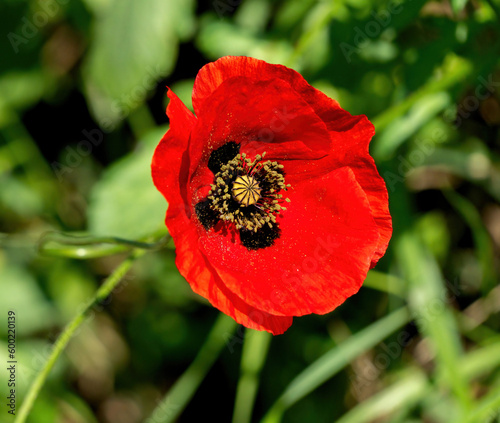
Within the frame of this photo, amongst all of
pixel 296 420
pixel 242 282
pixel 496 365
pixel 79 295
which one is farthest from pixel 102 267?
pixel 496 365

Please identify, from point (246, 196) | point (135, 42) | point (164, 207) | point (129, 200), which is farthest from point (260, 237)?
point (135, 42)

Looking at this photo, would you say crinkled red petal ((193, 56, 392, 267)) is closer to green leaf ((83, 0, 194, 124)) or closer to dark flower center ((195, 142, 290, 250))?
dark flower center ((195, 142, 290, 250))

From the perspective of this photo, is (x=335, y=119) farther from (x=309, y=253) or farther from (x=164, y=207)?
(x=164, y=207)

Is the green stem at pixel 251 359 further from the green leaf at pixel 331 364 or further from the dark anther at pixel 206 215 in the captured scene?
the dark anther at pixel 206 215

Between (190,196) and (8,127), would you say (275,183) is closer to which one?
(190,196)

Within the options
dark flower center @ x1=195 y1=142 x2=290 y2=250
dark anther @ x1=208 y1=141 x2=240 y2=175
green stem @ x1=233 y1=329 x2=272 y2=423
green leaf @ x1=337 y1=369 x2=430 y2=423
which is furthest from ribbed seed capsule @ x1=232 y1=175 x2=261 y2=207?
green leaf @ x1=337 y1=369 x2=430 y2=423

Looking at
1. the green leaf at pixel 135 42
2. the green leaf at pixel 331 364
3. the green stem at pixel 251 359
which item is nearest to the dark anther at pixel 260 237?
the green stem at pixel 251 359
